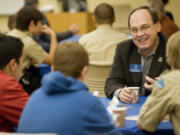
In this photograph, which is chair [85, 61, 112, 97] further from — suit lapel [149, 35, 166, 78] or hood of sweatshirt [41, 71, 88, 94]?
hood of sweatshirt [41, 71, 88, 94]

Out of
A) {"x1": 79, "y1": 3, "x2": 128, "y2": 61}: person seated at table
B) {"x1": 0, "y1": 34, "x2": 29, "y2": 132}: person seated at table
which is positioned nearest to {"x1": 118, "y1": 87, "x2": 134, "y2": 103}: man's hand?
{"x1": 0, "y1": 34, "x2": 29, "y2": 132}: person seated at table

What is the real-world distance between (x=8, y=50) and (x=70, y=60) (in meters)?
0.75

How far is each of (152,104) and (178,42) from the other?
1.24 ft

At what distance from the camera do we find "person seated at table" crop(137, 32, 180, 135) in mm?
1861

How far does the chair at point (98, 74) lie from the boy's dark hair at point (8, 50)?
128 centimetres

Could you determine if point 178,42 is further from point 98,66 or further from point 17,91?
point 98,66

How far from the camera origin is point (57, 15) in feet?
29.8

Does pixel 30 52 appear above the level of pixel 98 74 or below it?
above

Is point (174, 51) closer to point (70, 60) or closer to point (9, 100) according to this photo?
point (70, 60)

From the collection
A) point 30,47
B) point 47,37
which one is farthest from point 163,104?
point 47,37

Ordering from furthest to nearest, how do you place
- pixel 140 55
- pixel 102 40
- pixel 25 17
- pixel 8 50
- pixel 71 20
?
pixel 71 20, pixel 25 17, pixel 102 40, pixel 140 55, pixel 8 50

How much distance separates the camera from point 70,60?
184 centimetres

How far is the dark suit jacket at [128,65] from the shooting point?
2928 mm

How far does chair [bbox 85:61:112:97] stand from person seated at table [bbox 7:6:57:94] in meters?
0.77
